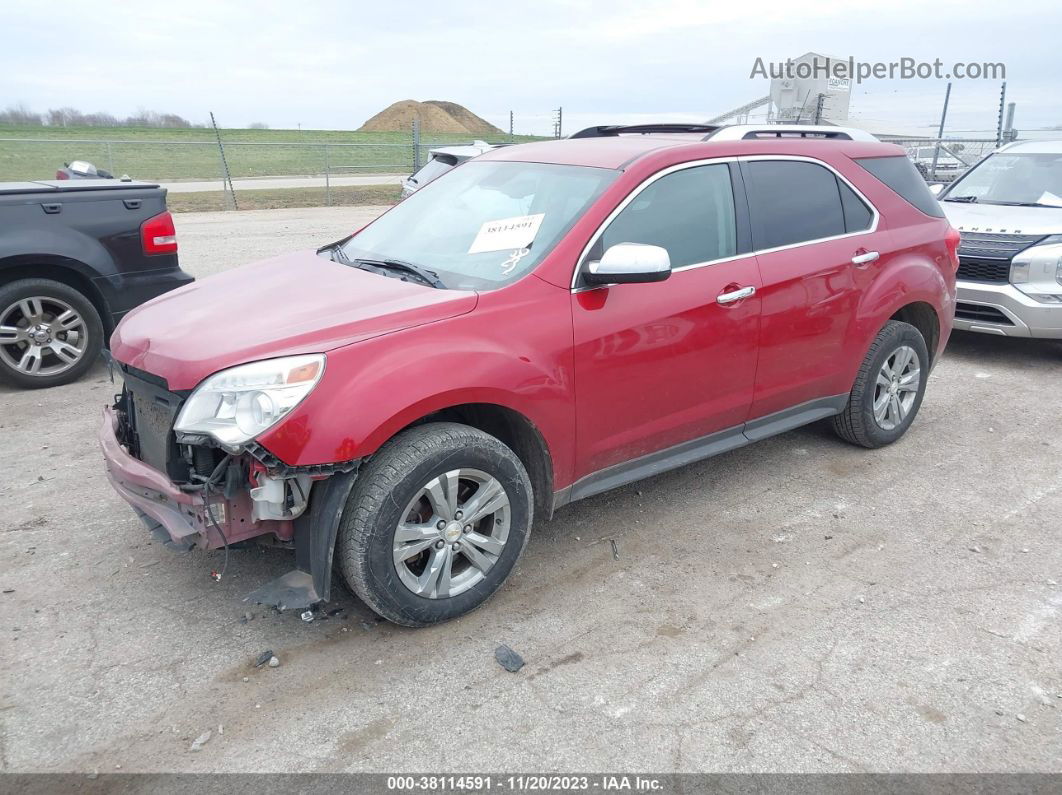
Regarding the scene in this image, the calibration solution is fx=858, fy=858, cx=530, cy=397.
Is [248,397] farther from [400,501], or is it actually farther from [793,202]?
[793,202]

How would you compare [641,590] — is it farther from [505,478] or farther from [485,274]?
[485,274]

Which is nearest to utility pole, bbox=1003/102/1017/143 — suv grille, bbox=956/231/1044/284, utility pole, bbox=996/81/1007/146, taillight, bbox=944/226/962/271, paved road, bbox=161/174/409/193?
utility pole, bbox=996/81/1007/146

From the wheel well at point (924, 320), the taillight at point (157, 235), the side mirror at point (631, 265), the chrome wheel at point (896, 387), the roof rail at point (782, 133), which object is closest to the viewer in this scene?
Result: the side mirror at point (631, 265)

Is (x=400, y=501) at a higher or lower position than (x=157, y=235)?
lower

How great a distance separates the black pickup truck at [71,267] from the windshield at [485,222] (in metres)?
2.80

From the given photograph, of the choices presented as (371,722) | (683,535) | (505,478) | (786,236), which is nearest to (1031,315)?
(786,236)

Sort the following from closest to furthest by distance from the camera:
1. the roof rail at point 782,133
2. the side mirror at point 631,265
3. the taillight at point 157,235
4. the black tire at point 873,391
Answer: the side mirror at point 631,265, the roof rail at point 782,133, the black tire at point 873,391, the taillight at point 157,235

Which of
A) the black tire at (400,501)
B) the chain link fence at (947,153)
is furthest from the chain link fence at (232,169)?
the black tire at (400,501)

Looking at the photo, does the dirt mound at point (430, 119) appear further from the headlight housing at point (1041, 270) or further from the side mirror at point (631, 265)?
the side mirror at point (631, 265)

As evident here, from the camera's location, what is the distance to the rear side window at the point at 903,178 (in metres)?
4.98

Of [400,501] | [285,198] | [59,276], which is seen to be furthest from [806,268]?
[285,198]

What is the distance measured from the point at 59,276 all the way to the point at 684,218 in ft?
15.8

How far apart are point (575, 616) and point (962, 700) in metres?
1.43

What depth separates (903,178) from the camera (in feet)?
16.8
